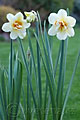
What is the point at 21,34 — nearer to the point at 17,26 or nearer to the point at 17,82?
the point at 17,26

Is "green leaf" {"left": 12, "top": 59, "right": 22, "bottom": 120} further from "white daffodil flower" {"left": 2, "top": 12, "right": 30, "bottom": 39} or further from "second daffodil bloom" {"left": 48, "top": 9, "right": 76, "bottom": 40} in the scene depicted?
"second daffodil bloom" {"left": 48, "top": 9, "right": 76, "bottom": 40}

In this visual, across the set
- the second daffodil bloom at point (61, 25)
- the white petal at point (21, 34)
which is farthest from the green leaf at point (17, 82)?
the second daffodil bloom at point (61, 25)

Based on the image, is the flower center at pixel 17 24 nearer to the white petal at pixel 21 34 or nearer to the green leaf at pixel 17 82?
the white petal at pixel 21 34

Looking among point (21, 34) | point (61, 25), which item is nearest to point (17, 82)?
point (21, 34)

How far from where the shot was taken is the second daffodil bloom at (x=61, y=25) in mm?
1572

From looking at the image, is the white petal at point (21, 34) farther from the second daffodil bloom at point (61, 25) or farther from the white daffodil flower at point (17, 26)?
the second daffodil bloom at point (61, 25)

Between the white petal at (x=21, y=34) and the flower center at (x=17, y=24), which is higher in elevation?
the flower center at (x=17, y=24)

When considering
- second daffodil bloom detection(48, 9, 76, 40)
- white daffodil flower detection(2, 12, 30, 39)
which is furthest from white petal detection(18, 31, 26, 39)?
second daffodil bloom detection(48, 9, 76, 40)

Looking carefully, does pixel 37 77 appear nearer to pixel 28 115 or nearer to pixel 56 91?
pixel 56 91

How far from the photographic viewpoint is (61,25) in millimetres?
1582

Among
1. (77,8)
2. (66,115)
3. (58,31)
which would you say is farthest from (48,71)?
(77,8)

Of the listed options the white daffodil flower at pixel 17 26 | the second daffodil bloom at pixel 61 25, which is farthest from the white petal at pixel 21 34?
the second daffodil bloom at pixel 61 25

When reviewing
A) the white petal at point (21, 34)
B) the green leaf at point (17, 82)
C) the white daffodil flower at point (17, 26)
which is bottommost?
the green leaf at point (17, 82)

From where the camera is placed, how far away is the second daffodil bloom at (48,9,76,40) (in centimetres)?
157
